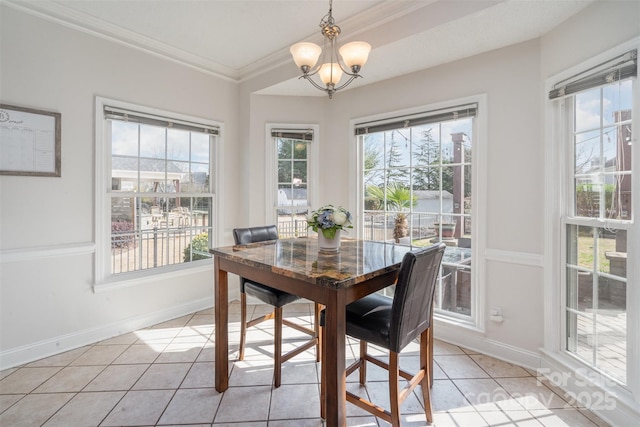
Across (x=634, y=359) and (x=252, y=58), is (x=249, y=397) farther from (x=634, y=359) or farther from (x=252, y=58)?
(x=252, y=58)

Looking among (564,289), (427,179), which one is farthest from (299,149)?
(564,289)

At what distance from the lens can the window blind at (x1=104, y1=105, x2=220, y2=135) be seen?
2.73 meters

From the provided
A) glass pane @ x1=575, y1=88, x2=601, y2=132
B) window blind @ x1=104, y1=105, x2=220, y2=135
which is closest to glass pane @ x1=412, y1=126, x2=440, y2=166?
glass pane @ x1=575, y1=88, x2=601, y2=132

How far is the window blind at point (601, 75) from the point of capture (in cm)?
160

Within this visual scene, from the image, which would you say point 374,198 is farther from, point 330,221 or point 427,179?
point 330,221

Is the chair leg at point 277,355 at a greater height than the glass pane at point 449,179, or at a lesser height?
lesser

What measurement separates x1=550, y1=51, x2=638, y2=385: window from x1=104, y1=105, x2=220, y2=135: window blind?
10.4 ft

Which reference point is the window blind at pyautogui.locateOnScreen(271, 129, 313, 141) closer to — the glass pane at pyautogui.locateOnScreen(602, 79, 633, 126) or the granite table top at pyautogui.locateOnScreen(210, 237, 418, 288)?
the granite table top at pyautogui.locateOnScreen(210, 237, 418, 288)

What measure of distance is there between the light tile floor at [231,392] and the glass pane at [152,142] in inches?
72.0

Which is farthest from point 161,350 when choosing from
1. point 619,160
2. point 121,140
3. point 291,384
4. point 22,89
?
point 619,160

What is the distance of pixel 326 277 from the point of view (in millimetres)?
1364

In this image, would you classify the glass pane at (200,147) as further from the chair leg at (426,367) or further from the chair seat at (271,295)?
the chair leg at (426,367)

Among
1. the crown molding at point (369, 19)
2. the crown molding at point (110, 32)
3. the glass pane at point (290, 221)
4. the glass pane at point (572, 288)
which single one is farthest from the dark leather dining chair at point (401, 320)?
the crown molding at point (110, 32)

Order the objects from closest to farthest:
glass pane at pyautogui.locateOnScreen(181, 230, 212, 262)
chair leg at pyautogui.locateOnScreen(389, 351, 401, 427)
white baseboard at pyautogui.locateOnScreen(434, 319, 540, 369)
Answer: chair leg at pyautogui.locateOnScreen(389, 351, 401, 427), white baseboard at pyautogui.locateOnScreen(434, 319, 540, 369), glass pane at pyautogui.locateOnScreen(181, 230, 212, 262)
